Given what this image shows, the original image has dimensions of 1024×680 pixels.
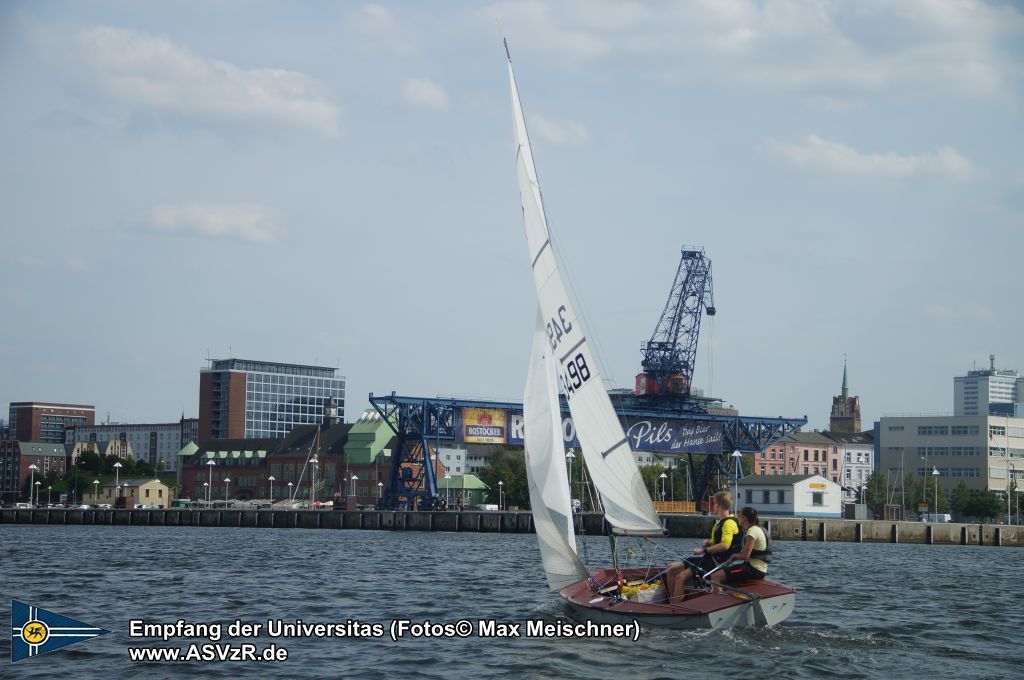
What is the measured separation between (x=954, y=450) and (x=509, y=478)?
179 ft

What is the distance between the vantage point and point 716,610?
22.9 metres

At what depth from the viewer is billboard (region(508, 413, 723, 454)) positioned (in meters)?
97.2

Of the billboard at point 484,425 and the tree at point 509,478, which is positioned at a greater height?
the billboard at point 484,425

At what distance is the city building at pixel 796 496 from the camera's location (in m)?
92.6

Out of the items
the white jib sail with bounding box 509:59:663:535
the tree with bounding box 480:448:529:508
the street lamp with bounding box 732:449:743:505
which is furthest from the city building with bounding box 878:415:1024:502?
the white jib sail with bounding box 509:59:663:535

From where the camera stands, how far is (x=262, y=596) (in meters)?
33.1

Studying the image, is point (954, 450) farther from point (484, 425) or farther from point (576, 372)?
point (576, 372)

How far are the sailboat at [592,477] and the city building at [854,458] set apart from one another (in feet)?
533

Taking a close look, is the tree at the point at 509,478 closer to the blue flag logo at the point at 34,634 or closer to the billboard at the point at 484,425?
the billboard at the point at 484,425

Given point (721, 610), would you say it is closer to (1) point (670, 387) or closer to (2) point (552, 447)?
(2) point (552, 447)

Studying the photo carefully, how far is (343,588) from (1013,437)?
130 metres

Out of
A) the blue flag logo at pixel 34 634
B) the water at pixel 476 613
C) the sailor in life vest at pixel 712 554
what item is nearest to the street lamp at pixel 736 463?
the water at pixel 476 613

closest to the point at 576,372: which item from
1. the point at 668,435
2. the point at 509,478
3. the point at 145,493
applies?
the point at 668,435

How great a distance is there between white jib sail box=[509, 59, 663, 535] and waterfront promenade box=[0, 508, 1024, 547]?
4138 centimetres
